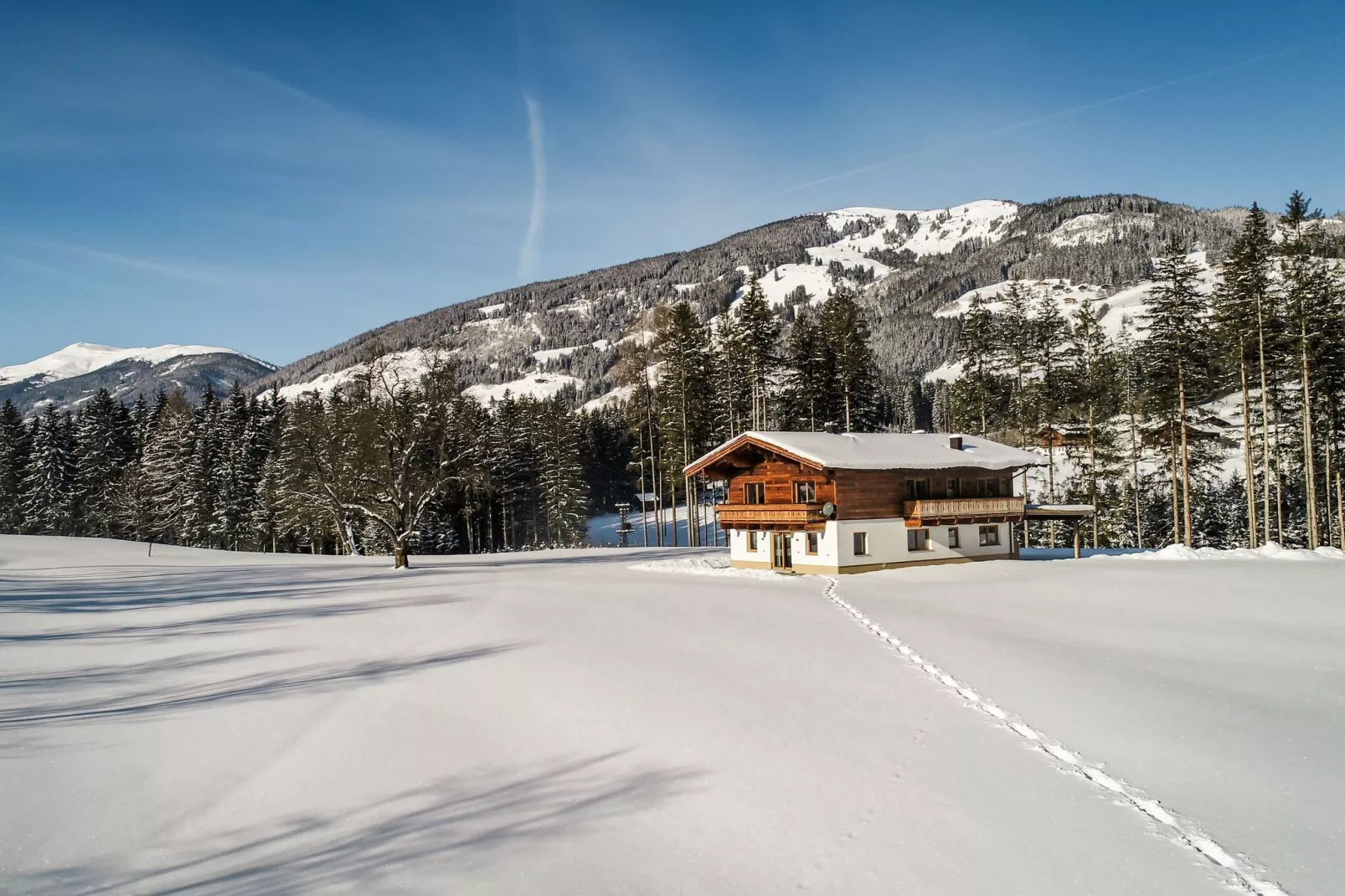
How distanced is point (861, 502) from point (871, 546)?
7.10 feet

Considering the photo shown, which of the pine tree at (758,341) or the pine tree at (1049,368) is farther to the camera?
the pine tree at (758,341)

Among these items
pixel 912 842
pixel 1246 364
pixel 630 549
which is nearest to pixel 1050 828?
pixel 912 842

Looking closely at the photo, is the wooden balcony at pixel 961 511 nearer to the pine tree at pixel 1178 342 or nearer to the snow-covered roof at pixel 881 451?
the snow-covered roof at pixel 881 451

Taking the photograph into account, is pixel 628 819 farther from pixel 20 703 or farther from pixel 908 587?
pixel 908 587

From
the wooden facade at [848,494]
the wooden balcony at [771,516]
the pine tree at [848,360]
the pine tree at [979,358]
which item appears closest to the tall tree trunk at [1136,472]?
the pine tree at [979,358]

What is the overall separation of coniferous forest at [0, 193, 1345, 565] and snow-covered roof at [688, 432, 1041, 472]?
7.26 metres

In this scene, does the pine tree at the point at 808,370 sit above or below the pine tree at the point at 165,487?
above

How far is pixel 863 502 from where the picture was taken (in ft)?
110

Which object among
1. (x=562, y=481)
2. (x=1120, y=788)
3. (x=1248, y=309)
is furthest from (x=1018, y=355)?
(x=1120, y=788)

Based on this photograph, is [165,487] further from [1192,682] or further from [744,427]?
[1192,682]

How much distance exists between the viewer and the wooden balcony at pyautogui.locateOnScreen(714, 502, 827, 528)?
107 feet

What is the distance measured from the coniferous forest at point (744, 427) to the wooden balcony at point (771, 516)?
1192 cm

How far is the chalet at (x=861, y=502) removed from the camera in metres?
32.9

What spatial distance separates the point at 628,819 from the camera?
781 centimetres
